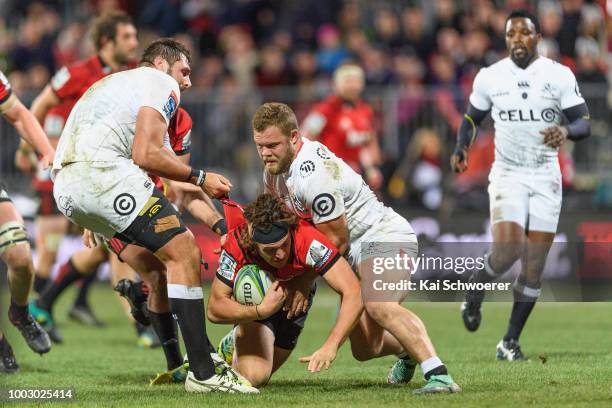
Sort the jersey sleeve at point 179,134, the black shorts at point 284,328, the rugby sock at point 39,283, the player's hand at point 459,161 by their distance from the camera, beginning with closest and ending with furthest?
the black shorts at point 284,328, the jersey sleeve at point 179,134, the player's hand at point 459,161, the rugby sock at point 39,283

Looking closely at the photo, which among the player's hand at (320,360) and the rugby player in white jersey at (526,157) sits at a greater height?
the rugby player in white jersey at (526,157)

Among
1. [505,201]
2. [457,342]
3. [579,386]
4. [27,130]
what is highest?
[27,130]

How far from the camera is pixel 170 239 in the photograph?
7.62m

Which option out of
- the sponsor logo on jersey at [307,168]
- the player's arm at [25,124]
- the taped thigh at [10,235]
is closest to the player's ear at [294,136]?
the sponsor logo on jersey at [307,168]

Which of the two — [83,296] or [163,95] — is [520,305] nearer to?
[163,95]

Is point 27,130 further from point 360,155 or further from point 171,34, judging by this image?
point 171,34

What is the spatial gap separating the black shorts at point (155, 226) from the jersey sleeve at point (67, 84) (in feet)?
14.2

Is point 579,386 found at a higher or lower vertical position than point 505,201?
lower

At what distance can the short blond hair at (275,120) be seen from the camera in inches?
299

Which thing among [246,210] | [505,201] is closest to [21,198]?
[505,201]

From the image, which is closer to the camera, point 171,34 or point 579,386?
point 579,386

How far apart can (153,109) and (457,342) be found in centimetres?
464

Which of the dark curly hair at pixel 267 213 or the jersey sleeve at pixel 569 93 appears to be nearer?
the dark curly hair at pixel 267 213

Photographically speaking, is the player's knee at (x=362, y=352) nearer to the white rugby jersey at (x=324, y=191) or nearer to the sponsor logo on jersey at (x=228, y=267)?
the white rugby jersey at (x=324, y=191)
